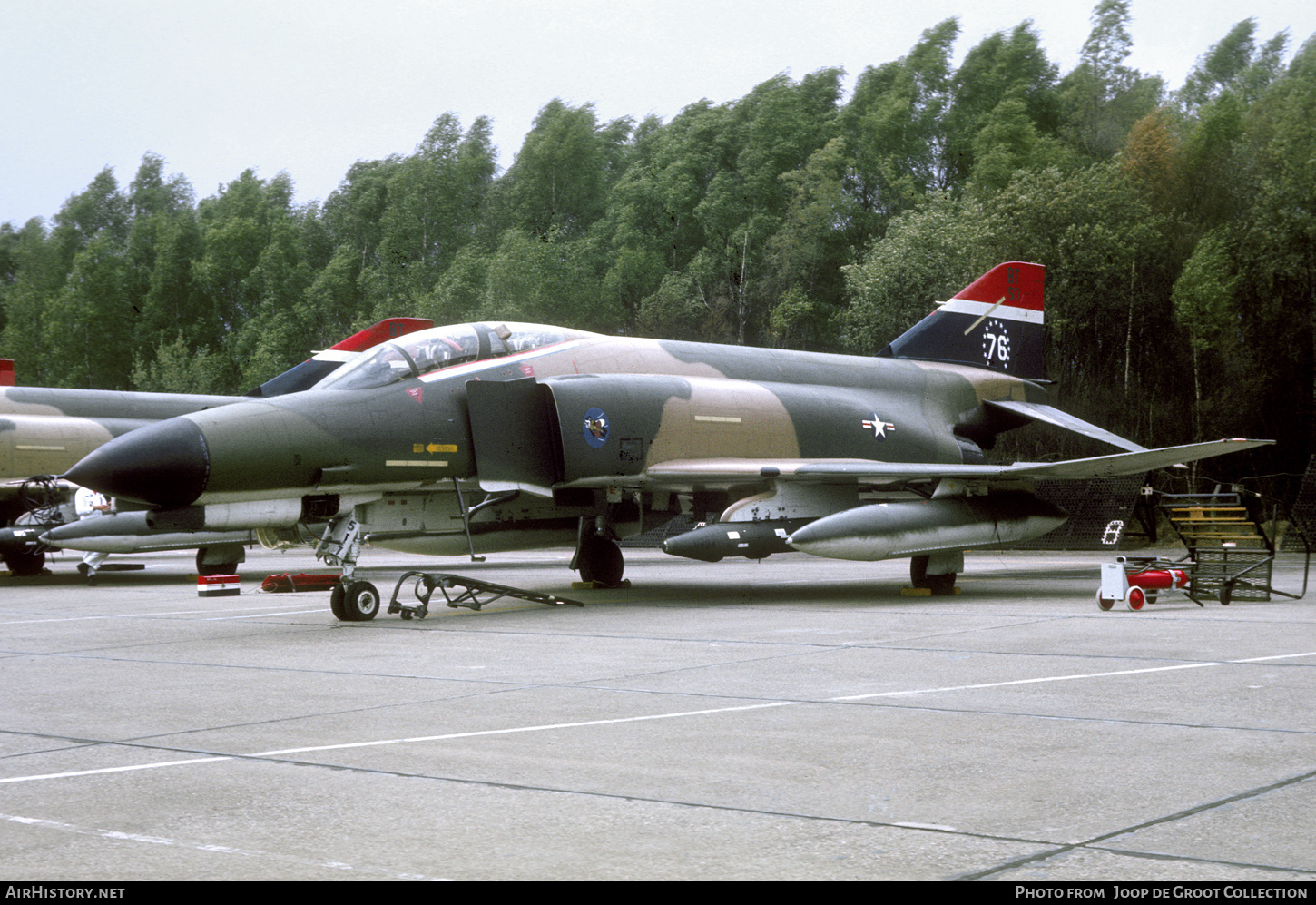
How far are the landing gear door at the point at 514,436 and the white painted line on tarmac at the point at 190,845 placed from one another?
7999 mm

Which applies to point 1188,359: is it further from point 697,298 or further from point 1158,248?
point 697,298

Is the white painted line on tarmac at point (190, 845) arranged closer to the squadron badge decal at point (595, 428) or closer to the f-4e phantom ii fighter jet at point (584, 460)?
the f-4e phantom ii fighter jet at point (584, 460)

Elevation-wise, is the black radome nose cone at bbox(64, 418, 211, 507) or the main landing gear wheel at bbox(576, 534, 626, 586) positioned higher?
the black radome nose cone at bbox(64, 418, 211, 507)

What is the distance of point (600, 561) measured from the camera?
48.5 feet

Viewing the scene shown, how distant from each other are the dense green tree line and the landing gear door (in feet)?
66.8

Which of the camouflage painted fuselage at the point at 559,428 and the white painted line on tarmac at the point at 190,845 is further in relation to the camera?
the camouflage painted fuselage at the point at 559,428

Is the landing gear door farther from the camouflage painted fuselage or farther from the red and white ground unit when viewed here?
the red and white ground unit

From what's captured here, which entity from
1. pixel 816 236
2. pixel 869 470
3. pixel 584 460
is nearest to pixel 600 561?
pixel 584 460

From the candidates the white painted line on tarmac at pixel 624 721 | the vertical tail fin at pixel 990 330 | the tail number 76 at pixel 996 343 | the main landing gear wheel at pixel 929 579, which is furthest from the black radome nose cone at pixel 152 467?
the tail number 76 at pixel 996 343

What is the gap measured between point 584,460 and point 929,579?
4199 millimetres

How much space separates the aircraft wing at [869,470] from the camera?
12.6m

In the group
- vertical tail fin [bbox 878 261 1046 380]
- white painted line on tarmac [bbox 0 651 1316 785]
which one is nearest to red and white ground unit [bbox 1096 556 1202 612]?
white painted line on tarmac [bbox 0 651 1316 785]

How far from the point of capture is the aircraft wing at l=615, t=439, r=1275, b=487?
41.3ft

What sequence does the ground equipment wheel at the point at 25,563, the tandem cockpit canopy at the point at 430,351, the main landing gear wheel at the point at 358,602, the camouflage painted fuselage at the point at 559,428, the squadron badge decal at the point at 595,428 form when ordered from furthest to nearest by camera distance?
the ground equipment wheel at the point at 25,563 → the squadron badge decal at the point at 595,428 → the tandem cockpit canopy at the point at 430,351 → the main landing gear wheel at the point at 358,602 → the camouflage painted fuselage at the point at 559,428
